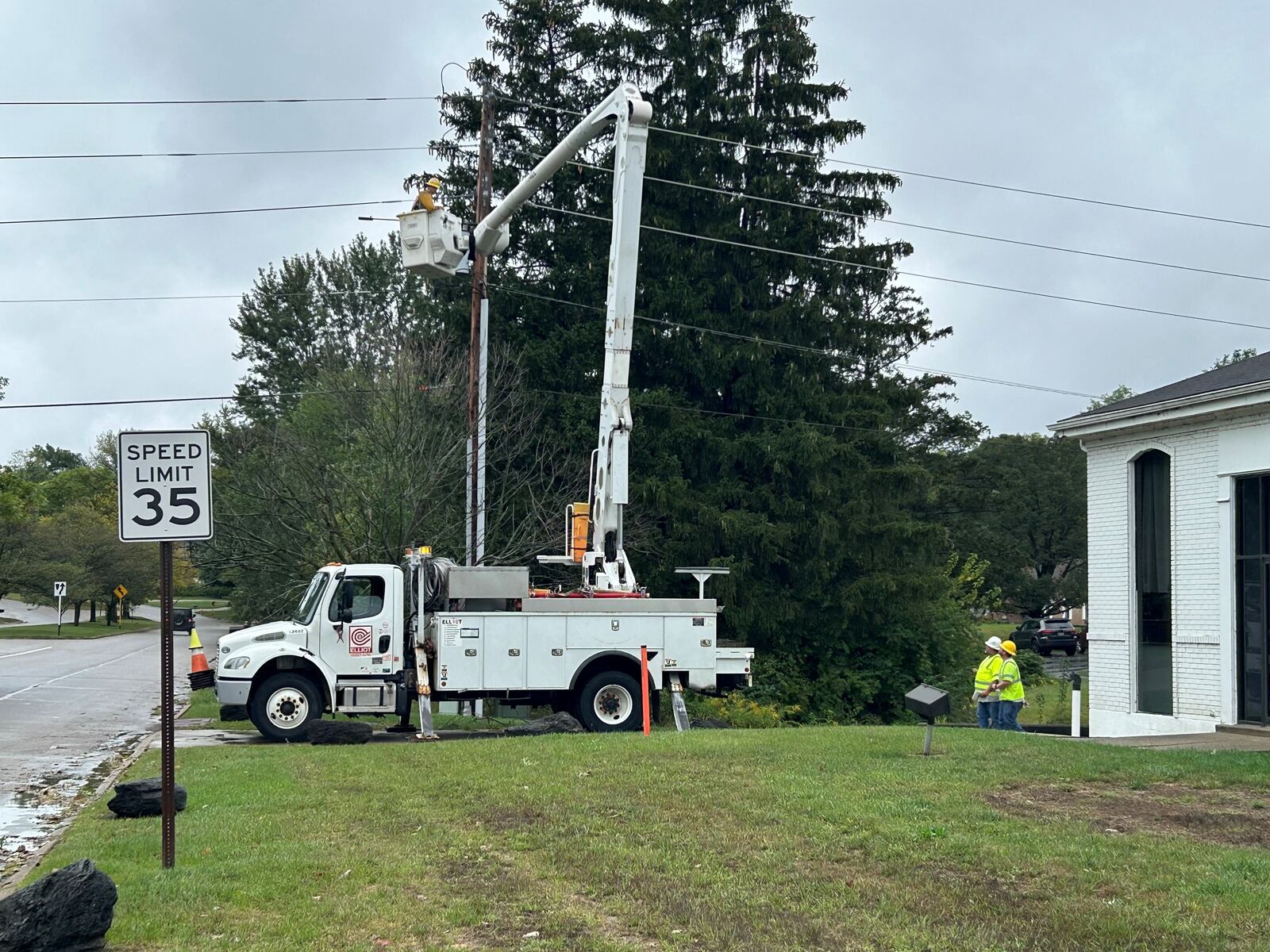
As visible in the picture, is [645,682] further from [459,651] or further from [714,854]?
[714,854]

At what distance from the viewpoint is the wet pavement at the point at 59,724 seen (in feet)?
41.2

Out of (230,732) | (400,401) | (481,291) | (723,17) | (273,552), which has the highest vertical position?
(723,17)

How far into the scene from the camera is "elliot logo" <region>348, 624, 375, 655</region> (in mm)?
18781

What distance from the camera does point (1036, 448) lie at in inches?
2908

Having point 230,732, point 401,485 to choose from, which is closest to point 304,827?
point 230,732

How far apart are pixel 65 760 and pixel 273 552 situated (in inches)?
488

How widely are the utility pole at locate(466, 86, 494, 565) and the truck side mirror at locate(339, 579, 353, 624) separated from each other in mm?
5436

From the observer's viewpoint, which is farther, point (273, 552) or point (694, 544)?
point (694, 544)

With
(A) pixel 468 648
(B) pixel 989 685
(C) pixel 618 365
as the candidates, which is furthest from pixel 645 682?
(B) pixel 989 685

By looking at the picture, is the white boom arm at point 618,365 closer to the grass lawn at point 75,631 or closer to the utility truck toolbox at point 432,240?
the utility truck toolbox at point 432,240

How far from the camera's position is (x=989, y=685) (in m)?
19.3

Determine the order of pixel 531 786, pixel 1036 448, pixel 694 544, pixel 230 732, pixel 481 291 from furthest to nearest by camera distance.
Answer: pixel 1036 448
pixel 694 544
pixel 481 291
pixel 230 732
pixel 531 786

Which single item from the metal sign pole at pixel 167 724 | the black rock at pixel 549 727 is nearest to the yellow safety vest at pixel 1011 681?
the black rock at pixel 549 727

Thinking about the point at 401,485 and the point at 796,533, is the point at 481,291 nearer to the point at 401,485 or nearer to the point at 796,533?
the point at 401,485
